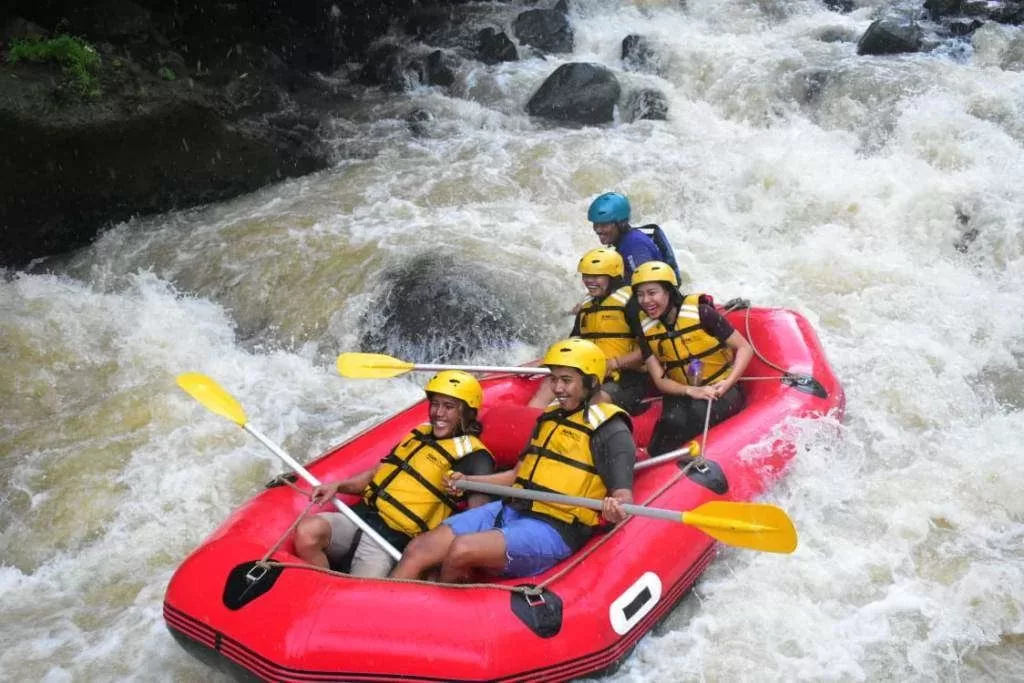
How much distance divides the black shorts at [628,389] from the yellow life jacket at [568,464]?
0.93m

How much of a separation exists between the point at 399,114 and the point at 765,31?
4429mm

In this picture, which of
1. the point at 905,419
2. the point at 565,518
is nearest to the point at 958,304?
the point at 905,419

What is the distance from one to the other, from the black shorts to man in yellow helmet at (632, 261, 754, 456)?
0.18 metres

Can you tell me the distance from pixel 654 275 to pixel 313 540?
1.87 metres

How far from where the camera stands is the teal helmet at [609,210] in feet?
15.0

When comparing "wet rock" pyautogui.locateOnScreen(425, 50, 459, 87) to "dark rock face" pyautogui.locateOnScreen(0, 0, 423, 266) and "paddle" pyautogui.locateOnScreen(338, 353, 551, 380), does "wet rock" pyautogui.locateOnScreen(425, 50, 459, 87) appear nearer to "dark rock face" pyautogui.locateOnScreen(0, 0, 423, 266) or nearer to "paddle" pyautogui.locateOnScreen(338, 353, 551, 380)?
"dark rock face" pyautogui.locateOnScreen(0, 0, 423, 266)

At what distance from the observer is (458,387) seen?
11.1 feet

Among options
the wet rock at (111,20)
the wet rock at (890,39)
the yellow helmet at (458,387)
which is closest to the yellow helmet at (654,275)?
the yellow helmet at (458,387)

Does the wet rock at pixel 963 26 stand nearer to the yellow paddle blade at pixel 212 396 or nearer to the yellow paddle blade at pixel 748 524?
the yellow paddle blade at pixel 748 524

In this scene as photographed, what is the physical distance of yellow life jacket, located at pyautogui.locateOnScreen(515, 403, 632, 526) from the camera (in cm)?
321

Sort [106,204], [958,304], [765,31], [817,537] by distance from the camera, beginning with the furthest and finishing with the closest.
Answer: [765,31]
[106,204]
[958,304]
[817,537]

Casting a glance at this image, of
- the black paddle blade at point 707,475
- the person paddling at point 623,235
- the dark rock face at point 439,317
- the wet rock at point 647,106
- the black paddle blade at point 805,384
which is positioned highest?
the person paddling at point 623,235

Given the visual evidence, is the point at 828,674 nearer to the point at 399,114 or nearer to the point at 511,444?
the point at 511,444

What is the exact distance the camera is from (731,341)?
4.11 metres
